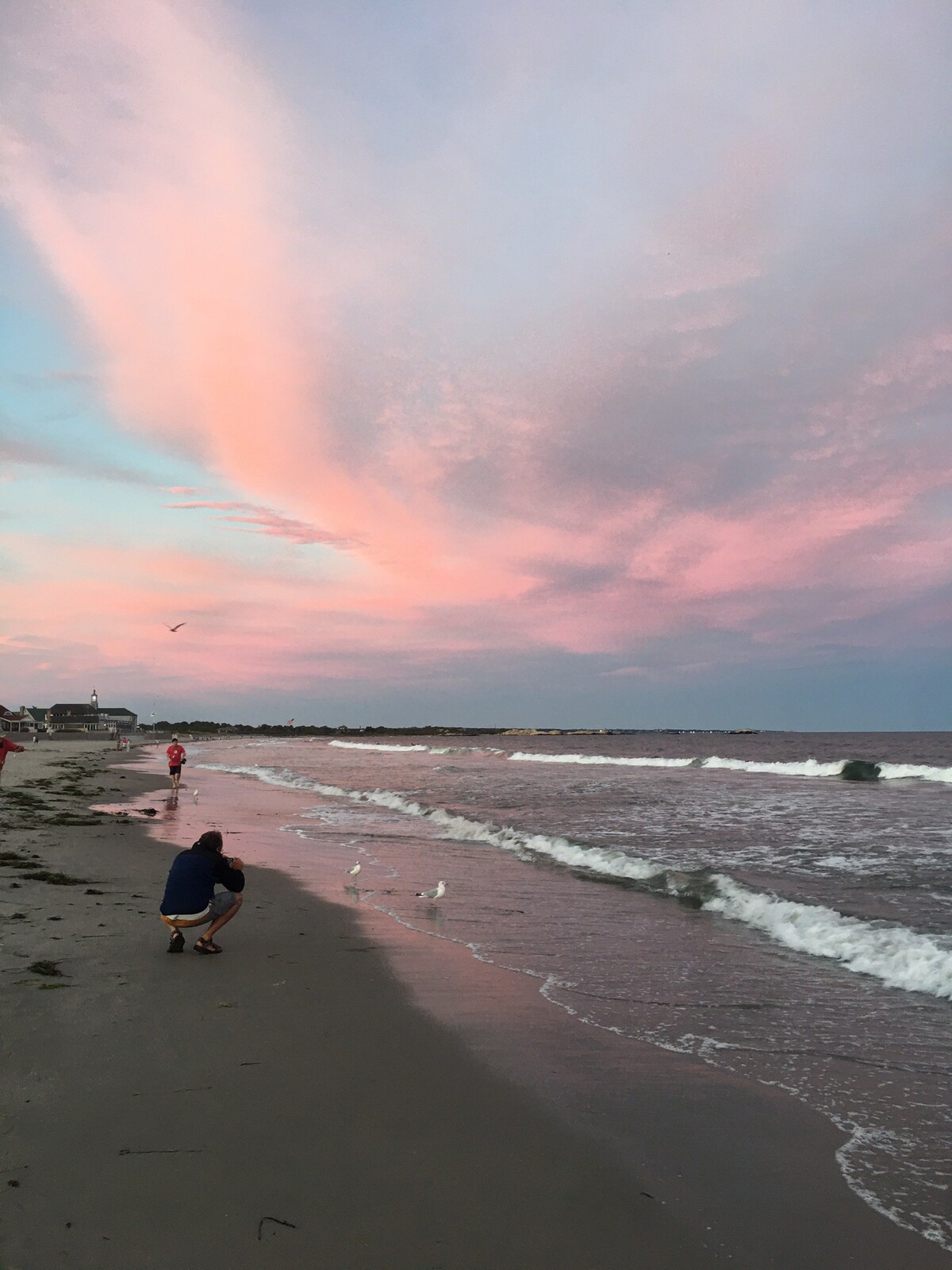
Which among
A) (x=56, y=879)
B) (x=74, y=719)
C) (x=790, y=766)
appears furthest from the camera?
(x=74, y=719)

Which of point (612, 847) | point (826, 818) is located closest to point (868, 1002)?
point (612, 847)

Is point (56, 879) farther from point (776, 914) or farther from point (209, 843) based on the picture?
point (776, 914)

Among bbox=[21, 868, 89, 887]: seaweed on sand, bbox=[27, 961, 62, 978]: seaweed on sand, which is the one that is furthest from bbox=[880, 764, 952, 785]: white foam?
bbox=[27, 961, 62, 978]: seaweed on sand

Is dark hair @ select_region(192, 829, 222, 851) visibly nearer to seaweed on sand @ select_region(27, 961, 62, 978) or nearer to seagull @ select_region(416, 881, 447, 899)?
seaweed on sand @ select_region(27, 961, 62, 978)

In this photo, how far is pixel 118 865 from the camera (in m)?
12.9

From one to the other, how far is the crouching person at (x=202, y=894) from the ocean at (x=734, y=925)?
102 inches

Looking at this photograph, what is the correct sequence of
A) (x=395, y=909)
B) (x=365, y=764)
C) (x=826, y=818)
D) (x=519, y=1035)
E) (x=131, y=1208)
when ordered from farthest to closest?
(x=365, y=764)
(x=826, y=818)
(x=395, y=909)
(x=519, y=1035)
(x=131, y=1208)

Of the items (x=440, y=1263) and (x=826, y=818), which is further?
(x=826, y=818)

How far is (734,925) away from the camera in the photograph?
34.3 feet

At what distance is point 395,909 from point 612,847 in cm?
681

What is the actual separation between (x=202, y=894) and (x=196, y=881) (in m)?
0.15

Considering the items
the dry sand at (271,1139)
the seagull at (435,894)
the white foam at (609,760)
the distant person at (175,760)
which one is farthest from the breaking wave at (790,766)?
the dry sand at (271,1139)

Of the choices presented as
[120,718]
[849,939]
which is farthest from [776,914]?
[120,718]

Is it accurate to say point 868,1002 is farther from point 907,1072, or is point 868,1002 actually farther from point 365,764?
point 365,764
